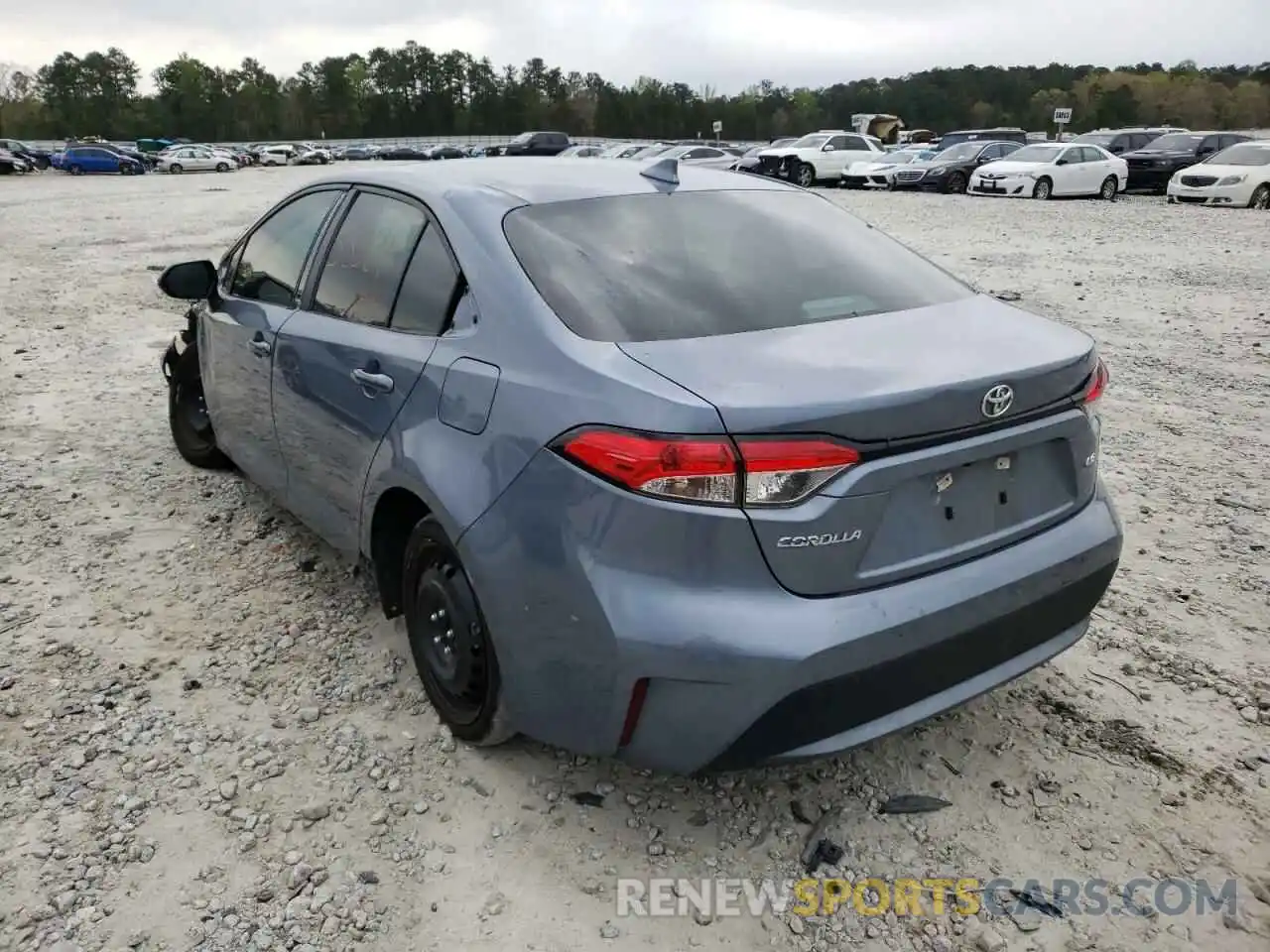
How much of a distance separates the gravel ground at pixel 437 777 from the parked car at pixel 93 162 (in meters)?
48.8

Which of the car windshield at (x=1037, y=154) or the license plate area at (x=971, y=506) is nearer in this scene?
the license plate area at (x=971, y=506)

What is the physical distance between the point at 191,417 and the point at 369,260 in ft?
7.83

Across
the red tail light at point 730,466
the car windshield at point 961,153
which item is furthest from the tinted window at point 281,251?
the car windshield at point 961,153

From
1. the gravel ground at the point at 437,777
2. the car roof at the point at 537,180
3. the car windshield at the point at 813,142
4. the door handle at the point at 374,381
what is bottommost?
the gravel ground at the point at 437,777

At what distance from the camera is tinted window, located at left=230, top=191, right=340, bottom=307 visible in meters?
3.67

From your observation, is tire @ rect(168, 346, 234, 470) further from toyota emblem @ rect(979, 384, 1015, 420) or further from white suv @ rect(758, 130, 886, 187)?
white suv @ rect(758, 130, 886, 187)

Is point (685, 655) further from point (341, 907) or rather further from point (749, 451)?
point (341, 907)

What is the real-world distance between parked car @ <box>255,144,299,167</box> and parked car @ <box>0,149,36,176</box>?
18.4m

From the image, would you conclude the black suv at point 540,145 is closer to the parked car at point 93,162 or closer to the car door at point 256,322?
the parked car at point 93,162

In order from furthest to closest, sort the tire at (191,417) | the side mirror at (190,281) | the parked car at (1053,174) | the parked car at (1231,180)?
1. the parked car at (1053,174)
2. the parked car at (1231,180)
3. the tire at (191,417)
4. the side mirror at (190,281)

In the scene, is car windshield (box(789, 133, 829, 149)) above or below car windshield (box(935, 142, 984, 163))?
above

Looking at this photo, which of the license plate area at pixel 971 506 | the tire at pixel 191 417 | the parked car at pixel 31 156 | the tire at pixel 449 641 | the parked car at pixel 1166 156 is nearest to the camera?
the license plate area at pixel 971 506

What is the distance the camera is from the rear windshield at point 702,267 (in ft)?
8.21

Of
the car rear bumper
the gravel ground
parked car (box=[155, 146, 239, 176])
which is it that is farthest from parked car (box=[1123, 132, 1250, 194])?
parked car (box=[155, 146, 239, 176])
